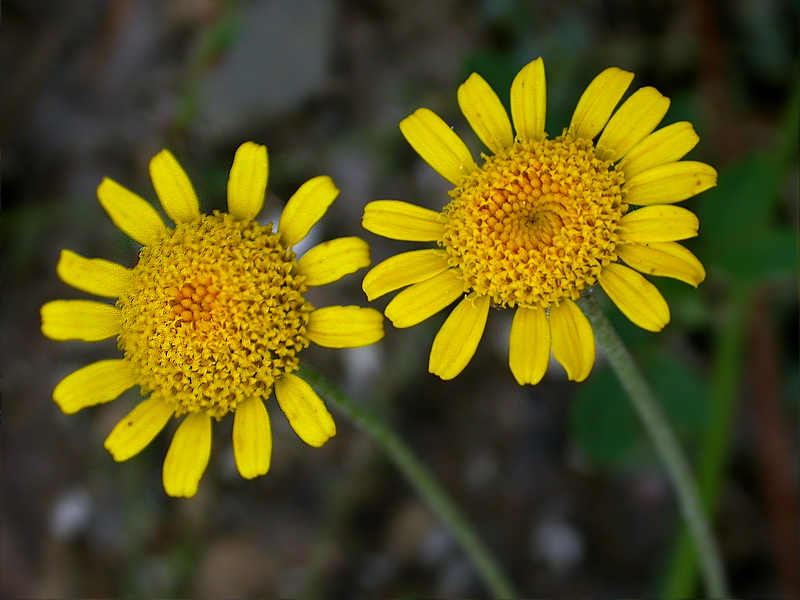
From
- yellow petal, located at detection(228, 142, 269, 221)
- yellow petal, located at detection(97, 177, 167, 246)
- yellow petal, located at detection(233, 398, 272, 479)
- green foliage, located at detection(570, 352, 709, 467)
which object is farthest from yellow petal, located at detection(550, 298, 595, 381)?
yellow petal, located at detection(97, 177, 167, 246)

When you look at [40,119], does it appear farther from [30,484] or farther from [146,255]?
[146,255]

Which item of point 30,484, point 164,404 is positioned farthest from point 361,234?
point 30,484

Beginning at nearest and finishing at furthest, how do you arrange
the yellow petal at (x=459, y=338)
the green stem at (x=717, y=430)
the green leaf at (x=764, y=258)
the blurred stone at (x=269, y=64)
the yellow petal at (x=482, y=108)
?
the yellow petal at (x=459, y=338)
the yellow petal at (x=482, y=108)
the green leaf at (x=764, y=258)
the green stem at (x=717, y=430)
the blurred stone at (x=269, y=64)

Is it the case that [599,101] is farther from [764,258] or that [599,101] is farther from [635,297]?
[764,258]

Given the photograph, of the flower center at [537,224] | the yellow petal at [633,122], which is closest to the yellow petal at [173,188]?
the flower center at [537,224]

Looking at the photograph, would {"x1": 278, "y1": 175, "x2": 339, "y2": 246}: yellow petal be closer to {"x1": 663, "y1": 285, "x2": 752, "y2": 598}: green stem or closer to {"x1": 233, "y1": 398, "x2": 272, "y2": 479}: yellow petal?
{"x1": 233, "y1": 398, "x2": 272, "y2": 479}: yellow petal

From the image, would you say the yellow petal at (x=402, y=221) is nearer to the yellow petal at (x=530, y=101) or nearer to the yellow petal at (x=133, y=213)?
the yellow petal at (x=530, y=101)
